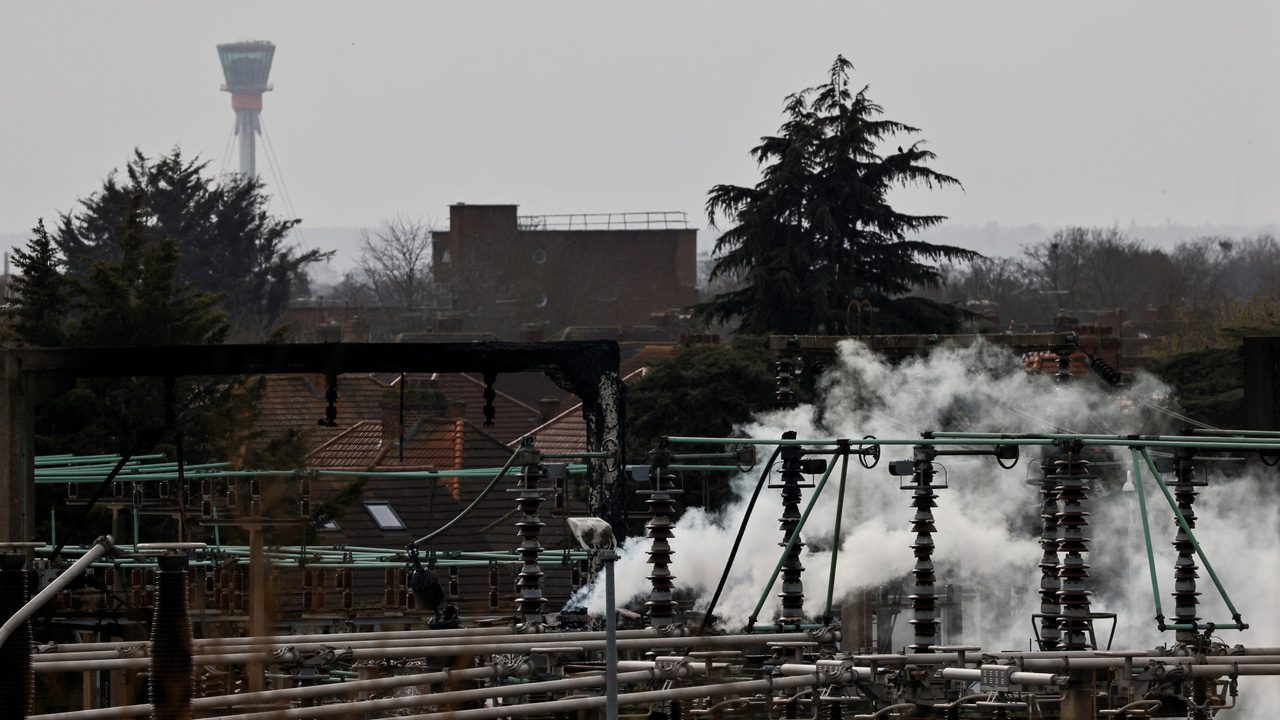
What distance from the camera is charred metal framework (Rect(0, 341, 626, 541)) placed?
70.5 feet

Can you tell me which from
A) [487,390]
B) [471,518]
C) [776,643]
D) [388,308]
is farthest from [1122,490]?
[388,308]

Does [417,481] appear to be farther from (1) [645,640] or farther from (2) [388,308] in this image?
(2) [388,308]

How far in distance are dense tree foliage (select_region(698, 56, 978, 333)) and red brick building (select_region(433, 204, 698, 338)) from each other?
42.5 meters

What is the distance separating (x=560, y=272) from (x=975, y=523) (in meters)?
68.4

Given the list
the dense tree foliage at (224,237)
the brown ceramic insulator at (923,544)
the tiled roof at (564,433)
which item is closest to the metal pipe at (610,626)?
the brown ceramic insulator at (923,544)

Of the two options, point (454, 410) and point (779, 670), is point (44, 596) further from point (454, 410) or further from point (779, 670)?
point (454, 410)

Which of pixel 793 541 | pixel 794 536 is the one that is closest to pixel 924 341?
pixel 793 541

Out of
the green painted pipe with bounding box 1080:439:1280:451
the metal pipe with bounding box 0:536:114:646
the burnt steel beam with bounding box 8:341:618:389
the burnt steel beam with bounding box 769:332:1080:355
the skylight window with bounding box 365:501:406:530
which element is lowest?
the skylight window with bounding box 365:501:406:530

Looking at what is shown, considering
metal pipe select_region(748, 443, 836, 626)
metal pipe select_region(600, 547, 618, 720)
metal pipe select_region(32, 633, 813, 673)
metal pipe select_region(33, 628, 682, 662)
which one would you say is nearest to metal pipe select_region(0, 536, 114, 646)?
metal pipe select_region(600, 547, 618, 720)

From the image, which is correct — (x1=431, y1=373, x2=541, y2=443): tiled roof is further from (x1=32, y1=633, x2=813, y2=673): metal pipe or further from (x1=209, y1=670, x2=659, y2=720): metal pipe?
(x1=209, y1=670, x2=659, y2=720): metal pipe

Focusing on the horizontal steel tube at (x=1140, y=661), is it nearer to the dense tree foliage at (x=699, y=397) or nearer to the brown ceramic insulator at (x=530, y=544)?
the brown ceramic insulator at (x=530, y=544)

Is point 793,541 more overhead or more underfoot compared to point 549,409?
more underfoot

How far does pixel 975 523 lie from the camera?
102ft

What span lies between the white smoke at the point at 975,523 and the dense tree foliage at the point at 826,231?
1154 cm
